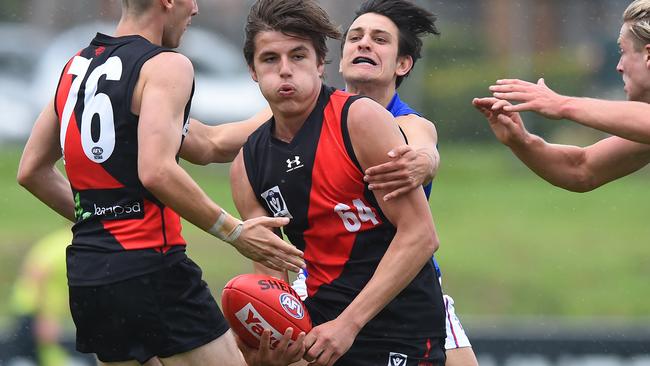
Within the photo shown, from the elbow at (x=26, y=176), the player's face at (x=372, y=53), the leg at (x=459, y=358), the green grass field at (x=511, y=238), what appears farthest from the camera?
the green grass field at (x=511, y=238)

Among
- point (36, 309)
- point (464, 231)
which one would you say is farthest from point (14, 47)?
point (36, 309)

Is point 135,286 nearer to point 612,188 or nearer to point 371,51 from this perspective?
point 371,51

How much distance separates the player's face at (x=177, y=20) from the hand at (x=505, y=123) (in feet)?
4.50

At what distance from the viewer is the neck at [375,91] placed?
5.75 m

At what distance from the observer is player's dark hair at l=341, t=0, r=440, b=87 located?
5941mm

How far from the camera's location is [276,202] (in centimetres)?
515

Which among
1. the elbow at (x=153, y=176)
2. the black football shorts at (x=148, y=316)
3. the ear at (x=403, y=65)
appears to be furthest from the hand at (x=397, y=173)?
the ear at (x=403, y=65)

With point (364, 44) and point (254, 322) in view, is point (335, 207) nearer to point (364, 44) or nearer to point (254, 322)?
point (254, 322)

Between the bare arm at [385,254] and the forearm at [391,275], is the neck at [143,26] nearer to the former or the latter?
the bare arm at [385,254]

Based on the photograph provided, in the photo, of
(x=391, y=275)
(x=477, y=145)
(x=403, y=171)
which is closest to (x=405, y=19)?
(x=403, y=171)

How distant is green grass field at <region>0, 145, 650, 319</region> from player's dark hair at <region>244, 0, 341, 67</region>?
30.4 feet

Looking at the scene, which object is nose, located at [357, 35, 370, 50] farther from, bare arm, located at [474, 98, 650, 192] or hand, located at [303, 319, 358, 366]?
hand, located at [303, 319, 358, 366]

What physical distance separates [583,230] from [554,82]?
12.1 feet

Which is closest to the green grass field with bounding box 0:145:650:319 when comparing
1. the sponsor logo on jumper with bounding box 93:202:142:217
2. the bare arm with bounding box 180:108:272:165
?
the bare arm with bounding box 180:108:272:165
